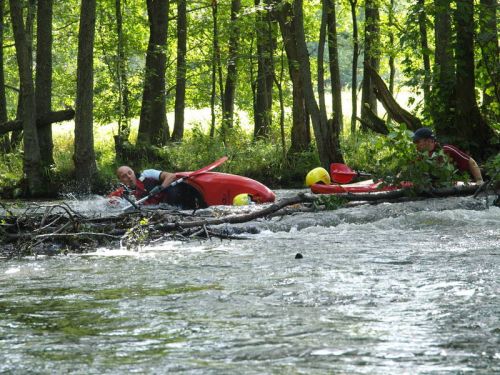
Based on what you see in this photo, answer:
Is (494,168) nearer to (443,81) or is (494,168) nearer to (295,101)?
(443,81)

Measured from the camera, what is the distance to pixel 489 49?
1507 centimetres

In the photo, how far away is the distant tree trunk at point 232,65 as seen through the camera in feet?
69.8

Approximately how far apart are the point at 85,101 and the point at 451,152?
24.8ft

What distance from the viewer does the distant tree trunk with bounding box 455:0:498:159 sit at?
1473 cm

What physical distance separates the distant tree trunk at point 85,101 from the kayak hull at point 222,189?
14.2 feet

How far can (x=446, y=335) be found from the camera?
4.52 meters

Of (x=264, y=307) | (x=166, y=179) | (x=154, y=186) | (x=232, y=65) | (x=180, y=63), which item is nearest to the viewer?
(x=264, y=307)

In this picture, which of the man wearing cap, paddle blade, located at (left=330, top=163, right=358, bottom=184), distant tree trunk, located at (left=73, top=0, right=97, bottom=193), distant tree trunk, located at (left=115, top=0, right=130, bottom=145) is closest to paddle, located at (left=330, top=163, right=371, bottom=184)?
paddle blade, located at (left=330, top=163, right=358, bottom=184)

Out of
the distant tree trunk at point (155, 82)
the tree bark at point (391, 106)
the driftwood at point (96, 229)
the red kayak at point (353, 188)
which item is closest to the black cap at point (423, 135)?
the red kayak at point (353, 188)

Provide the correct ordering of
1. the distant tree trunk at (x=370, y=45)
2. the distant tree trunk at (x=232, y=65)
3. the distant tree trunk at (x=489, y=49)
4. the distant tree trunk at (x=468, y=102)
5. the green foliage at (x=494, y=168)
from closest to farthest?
the green foliage at (x=494, y=168), the distant tree trunk at (x=489, y=49), the distant tree trunk at (x=468, y=102), the distant tree trunk at (x=370, y=45), the distant tree trunk at (x=232, y=65)

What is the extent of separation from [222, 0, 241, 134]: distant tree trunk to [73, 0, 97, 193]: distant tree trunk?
193 inches

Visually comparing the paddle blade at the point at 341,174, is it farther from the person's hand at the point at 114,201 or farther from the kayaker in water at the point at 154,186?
the person's hand at the point at 114,201

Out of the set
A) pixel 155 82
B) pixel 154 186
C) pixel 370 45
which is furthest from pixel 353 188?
pixel 370 45

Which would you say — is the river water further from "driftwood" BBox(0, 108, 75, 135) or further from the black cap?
"driftwood" BBox(0, 108, 75, 135)
